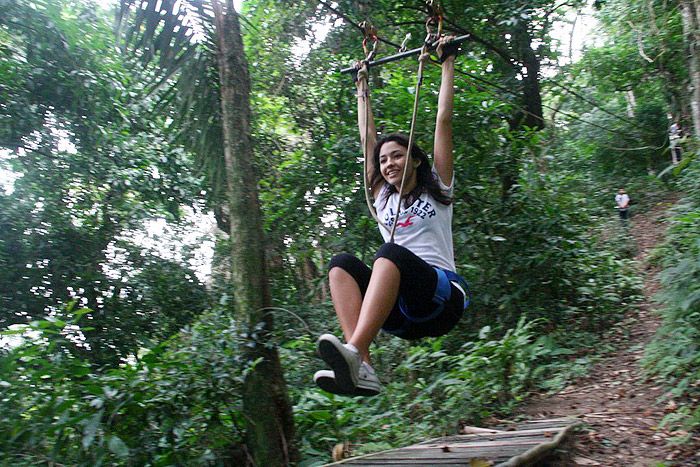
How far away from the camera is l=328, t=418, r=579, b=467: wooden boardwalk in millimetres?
2824

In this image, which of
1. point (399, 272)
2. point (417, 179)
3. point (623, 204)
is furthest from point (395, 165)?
point (623, 204)

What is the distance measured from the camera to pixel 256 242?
143 inches

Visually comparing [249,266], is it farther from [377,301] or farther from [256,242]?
[377,301]

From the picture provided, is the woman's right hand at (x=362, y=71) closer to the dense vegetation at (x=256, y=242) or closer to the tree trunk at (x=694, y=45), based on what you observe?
the dense vegetation at (x=256, y=242)

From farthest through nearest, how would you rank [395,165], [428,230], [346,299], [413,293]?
[395,165] < [428,230] < [346,299] < [413,293]

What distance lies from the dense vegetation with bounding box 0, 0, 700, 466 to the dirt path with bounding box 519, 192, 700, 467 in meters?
0.18

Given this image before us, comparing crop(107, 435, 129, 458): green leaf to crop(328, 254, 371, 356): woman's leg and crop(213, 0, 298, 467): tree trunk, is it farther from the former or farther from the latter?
crop(328, 254, 371, 356): woman's leg

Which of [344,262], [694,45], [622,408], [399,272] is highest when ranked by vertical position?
[694,45]

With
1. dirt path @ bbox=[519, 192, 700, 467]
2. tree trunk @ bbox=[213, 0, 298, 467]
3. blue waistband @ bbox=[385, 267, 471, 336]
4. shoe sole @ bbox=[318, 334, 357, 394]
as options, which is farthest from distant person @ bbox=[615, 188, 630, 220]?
shoe sole @ bbox=[318, 334, 357, 394]

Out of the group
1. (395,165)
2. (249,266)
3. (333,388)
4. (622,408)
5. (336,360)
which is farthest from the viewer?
(622,408)

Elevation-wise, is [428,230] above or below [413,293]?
above

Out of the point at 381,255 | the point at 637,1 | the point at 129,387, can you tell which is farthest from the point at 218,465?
the point at 637,1

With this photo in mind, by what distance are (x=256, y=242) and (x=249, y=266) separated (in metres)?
0.16

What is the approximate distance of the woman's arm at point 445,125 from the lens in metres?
2.88
